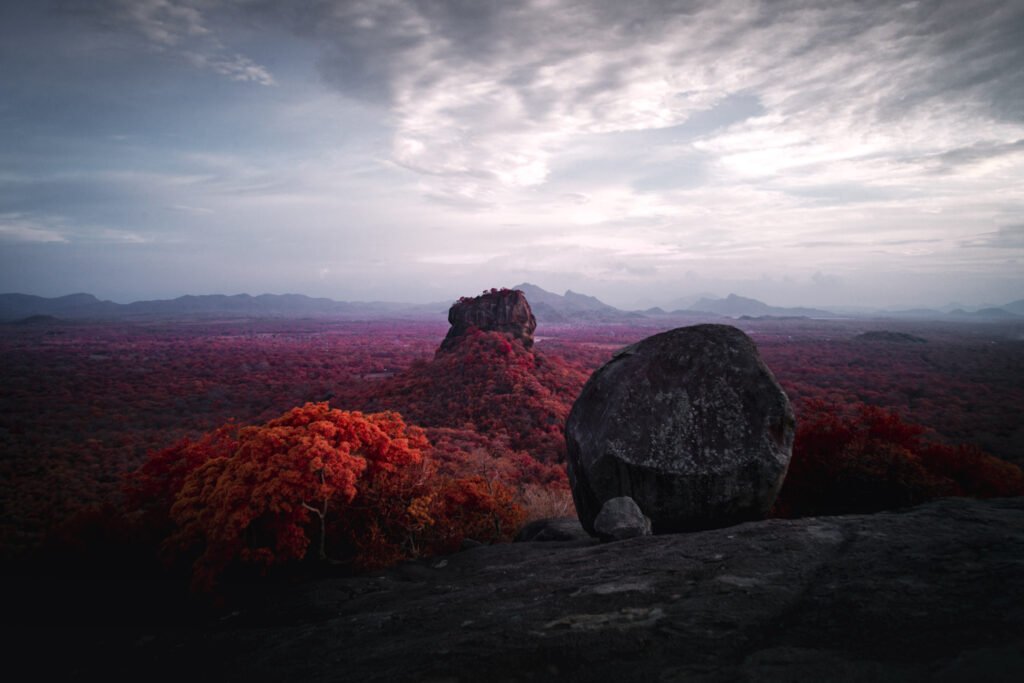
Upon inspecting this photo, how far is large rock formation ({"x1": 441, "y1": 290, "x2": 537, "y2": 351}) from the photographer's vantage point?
42.5 m

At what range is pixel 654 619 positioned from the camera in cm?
386

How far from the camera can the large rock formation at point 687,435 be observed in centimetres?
722

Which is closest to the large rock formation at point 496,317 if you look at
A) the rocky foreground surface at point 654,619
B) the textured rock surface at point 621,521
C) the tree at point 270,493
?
the tree at point 270,493

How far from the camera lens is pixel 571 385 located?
3888 centimetres

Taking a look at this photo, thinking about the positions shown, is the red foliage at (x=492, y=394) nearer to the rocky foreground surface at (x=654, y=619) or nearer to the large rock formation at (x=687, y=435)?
the large rock formation at (x=687, y=435)

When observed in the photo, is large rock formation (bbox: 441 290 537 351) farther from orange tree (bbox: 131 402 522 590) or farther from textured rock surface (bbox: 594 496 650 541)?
textured rock surface (bbox: 594 496 650 541)

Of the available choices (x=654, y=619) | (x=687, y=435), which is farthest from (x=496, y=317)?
(x=654, y=619)

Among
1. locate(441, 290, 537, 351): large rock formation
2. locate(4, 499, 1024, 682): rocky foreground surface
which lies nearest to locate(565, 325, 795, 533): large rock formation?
locate(4, 499, 1024, 682): rocky foreground surface

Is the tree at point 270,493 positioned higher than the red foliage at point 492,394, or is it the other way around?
the tree at point 270,493

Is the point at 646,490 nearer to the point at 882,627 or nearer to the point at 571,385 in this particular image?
the point at 882,627

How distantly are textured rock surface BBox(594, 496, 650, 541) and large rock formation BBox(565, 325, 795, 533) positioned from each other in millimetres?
323

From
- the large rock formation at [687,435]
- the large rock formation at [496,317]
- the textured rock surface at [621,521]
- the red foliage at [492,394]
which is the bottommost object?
the red foliage at [492,394]

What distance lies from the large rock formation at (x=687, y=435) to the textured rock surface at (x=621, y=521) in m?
0.32

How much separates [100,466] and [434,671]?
89.0 feet
